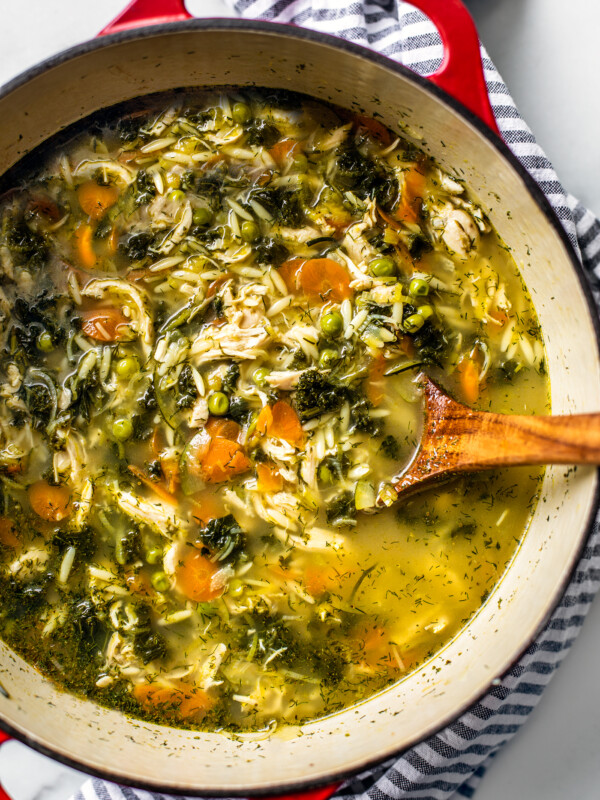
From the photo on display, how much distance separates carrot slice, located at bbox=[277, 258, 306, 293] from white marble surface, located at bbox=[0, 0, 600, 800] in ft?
5.81

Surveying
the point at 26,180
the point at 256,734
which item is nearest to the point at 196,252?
the point at 26,180

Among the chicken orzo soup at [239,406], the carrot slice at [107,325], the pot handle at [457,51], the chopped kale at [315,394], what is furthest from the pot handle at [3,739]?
the pot handle at [457,51]

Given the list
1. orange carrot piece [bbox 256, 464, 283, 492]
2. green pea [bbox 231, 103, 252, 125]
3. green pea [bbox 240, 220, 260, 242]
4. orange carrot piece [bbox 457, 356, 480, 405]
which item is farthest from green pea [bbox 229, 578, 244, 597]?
green pea [bbox 231, 103, 252, 125]

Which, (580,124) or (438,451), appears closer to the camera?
(438,451)

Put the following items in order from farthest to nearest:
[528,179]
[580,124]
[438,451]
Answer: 1. [580,124]
2. [438,451]
3. [528,179]

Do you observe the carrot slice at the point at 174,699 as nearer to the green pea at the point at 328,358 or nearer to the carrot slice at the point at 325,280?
the green pea at the point at 328,358

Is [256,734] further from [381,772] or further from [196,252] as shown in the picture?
[196,252]

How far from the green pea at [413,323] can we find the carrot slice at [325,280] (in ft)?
1.24

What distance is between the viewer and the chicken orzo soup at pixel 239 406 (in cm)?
404

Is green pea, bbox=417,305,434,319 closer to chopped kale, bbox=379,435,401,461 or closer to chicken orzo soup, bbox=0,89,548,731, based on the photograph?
chicken orzo soup, bbox=0,89,548,731

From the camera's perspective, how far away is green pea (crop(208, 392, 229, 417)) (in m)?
3.99

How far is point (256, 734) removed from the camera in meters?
4.10

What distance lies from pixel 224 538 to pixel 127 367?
1.12m

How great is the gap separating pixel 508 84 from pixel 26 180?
299 cm
